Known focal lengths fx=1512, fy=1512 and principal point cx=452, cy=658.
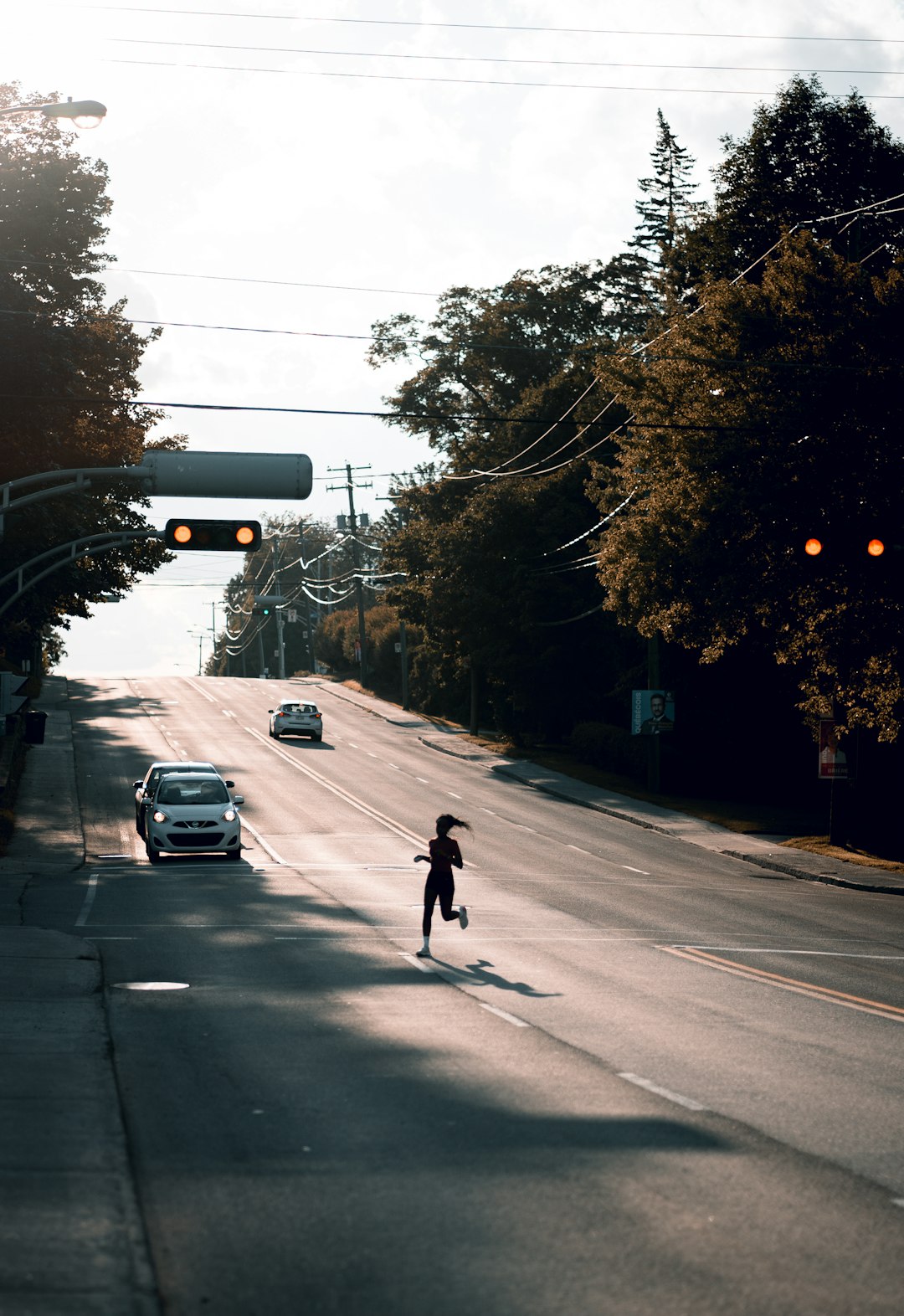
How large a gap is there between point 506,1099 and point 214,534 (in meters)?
15.1

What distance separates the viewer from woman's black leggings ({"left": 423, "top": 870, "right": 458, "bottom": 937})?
1941cm

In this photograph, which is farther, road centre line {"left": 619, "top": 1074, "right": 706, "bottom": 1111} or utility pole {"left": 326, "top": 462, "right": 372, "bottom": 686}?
utility pole {"left": 326, "top": 462, "right": 372, "bottom": 686}

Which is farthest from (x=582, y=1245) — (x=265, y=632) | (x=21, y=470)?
(x=265, y=632)

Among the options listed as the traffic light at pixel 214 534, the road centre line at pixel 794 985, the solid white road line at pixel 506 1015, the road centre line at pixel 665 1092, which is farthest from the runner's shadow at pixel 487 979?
the traffic light at pixel 214 534

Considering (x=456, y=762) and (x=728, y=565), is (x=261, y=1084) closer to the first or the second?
(x=728, y=565)

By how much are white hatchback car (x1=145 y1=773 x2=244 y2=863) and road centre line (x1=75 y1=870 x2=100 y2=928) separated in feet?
8.83

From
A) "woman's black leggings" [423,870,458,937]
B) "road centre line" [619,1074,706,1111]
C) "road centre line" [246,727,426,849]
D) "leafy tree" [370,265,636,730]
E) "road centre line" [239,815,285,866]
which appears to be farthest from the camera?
"leafy tree" [370,265,636,730]

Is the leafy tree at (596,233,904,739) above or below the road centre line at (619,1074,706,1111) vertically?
above

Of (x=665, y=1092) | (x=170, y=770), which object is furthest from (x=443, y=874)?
(x=170, y=770)

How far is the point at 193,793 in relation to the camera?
111 ft

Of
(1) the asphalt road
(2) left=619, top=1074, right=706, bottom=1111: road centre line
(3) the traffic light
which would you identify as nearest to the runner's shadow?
(1) the asphalt road

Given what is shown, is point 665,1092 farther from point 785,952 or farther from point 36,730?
point 36,730

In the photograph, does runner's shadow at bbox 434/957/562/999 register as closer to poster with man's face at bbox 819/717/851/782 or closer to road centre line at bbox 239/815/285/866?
road centre line at bbox 239/815/285/866

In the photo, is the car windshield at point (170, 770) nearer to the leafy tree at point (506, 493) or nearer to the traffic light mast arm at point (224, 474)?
the traffic light mast arm at point (224, 474)
